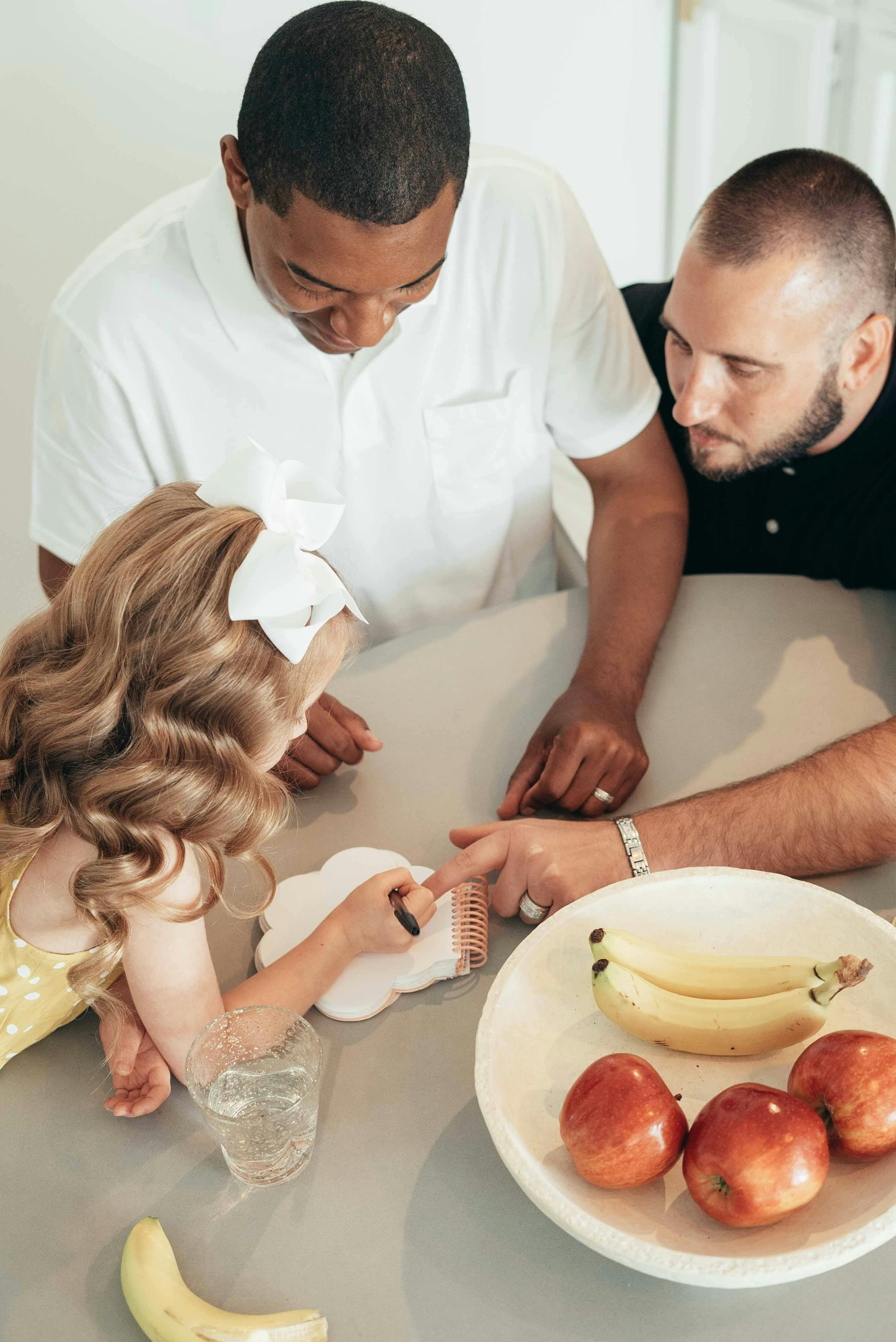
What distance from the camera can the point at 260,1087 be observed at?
92 cm

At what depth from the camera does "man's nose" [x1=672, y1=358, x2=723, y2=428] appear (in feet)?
5.02

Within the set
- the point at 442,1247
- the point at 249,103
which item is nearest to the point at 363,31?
the point at 249,103

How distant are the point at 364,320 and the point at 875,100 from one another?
2.44 metres

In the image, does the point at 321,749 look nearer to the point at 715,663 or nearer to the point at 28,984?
the point at 28,984

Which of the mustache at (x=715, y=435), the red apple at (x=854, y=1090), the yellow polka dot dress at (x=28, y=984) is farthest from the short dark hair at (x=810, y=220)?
the yellow polka dot dress at (x=28, y=984)

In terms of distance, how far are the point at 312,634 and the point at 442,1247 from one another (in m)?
0.49

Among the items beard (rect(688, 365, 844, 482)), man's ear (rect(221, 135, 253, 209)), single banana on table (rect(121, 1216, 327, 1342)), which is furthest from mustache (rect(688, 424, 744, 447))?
single banana on table (rect(121, 1216, 327, 1342))

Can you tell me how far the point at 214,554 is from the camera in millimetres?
934

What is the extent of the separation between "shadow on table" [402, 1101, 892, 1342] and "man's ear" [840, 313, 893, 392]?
3.74 feet

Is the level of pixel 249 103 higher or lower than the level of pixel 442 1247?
higher

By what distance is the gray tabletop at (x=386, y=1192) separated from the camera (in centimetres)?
77

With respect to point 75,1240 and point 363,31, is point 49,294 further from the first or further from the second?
point 75,1240

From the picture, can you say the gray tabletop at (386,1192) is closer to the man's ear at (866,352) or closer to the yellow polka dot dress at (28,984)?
→ the yellow polka dot dress at (28,984)

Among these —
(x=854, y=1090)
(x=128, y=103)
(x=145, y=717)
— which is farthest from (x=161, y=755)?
(x=128, y=103)
